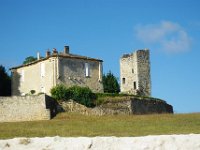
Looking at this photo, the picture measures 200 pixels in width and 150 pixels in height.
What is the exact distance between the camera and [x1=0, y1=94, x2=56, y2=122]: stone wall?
145 ft

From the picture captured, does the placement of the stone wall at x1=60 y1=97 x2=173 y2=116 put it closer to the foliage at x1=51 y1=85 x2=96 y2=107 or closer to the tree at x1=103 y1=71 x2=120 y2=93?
the foliage at x1=51 y1=85 x2=96 y2=107

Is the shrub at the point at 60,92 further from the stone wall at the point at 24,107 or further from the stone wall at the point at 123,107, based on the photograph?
the stone wall at the point at 24,107

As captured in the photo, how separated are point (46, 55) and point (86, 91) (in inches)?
346

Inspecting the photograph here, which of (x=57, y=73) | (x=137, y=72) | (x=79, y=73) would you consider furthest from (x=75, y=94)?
(x=137, y=72)

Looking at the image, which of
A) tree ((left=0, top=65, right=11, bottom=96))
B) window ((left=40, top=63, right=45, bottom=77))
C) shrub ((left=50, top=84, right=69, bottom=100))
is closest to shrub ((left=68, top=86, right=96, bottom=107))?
shrub ((left=50, top=84, right=69, bottom=100))

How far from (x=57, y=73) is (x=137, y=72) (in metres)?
18.2

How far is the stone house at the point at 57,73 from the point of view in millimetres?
52094

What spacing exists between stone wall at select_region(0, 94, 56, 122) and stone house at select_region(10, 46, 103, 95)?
281 inches

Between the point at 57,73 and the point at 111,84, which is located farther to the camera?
the point at 111,84

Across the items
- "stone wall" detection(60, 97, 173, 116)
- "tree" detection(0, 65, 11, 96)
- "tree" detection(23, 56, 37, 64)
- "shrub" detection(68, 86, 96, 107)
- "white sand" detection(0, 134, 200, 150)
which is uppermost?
"tree" detection(23, 56, 37, 64)

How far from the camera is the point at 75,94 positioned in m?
48.0

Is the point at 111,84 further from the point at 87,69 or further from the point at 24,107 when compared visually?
the point at 24,107

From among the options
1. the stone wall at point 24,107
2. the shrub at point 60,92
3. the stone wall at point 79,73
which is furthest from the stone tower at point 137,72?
the stone wall at point 24,107

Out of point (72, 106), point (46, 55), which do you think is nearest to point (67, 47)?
point (46, 55)
